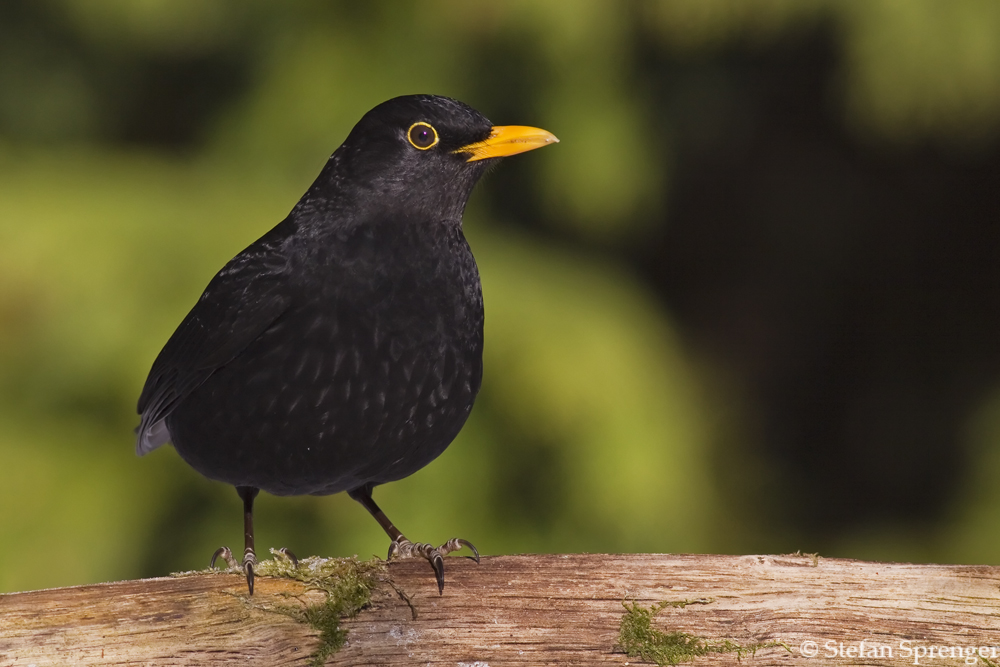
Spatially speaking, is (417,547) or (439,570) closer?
(439,570)

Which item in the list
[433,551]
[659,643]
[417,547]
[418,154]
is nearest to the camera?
[659,643]

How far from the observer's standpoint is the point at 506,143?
3.40 metres

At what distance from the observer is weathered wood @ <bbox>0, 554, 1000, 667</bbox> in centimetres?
272

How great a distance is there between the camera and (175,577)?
280 cm

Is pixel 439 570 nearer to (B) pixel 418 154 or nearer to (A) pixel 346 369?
(A) pixel 346 369

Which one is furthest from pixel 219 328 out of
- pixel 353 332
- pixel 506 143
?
pixel 506 143

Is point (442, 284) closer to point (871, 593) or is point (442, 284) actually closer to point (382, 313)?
point (382, 313)

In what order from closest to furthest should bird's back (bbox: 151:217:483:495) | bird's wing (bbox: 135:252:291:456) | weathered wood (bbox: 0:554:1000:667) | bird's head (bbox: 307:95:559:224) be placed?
weathered wood (bbox: 0:554:1000:667), bird's back (bbox: 151:217:483:495), bird's wing (bbox: 135:252:291:456), bird's head (bbox: 307:95:559:224)

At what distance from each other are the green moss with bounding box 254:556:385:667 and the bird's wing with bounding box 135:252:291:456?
2.22 feet

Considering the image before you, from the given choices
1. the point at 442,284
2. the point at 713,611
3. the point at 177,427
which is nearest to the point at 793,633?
the point at 713,611

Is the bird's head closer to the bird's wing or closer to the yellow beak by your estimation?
the yellow beak

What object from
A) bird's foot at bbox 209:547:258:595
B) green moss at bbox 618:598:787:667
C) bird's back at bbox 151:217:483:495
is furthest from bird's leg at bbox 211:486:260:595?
green moss at bbox 618:598:787:667

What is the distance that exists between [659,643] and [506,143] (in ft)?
5.16

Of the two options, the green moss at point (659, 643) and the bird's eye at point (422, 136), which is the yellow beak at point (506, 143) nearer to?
the bird's eye at point (422, 136)
